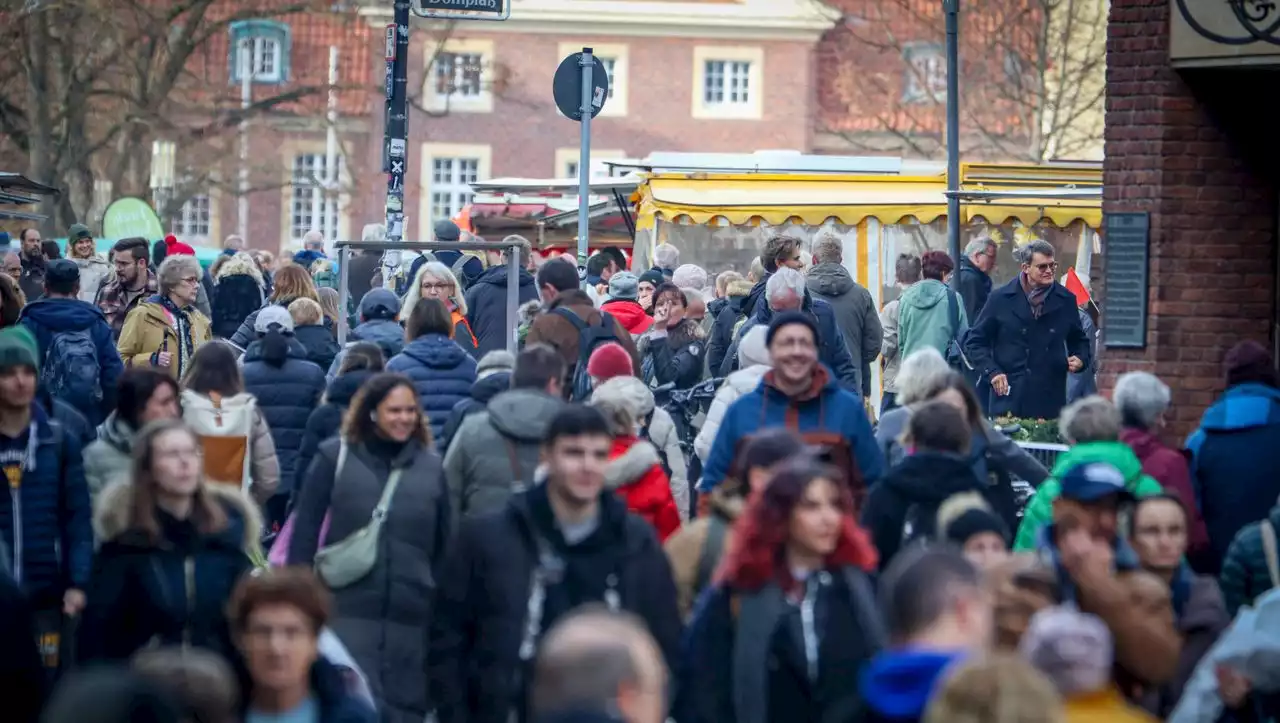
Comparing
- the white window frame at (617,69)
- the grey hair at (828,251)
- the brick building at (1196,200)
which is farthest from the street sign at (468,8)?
the white window frame at (617,69)

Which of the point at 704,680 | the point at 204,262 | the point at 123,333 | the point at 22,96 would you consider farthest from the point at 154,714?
the point at 22,96

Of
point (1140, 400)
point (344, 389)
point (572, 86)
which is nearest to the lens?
point (1140, 400)

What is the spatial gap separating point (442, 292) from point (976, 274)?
5240 millimetres

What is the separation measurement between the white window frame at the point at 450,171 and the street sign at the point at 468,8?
45.2 meters

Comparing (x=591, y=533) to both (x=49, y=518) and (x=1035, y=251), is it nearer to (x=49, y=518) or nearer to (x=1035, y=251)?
(x=49, y=518)

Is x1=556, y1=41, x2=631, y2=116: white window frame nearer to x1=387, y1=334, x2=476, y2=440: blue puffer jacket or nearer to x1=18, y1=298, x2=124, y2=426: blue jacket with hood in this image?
x1=18, y1=298, x2=124, y2=426: blue jacket with hood

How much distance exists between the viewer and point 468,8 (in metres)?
17.0

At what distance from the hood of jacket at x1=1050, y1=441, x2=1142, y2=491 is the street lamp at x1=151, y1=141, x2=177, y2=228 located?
119 ft

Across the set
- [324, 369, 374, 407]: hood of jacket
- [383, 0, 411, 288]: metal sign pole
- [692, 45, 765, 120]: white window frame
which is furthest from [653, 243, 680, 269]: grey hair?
[692, 45, 765, 120]: white window frame

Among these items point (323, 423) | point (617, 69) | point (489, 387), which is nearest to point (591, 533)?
point (489, 387)

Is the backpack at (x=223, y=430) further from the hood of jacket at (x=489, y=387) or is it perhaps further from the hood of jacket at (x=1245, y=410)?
the hood of jacket at (x=1245, y=410)

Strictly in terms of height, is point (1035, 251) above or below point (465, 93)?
below

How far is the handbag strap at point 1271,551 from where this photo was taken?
24.8ft

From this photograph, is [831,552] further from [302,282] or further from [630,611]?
[302,282]
